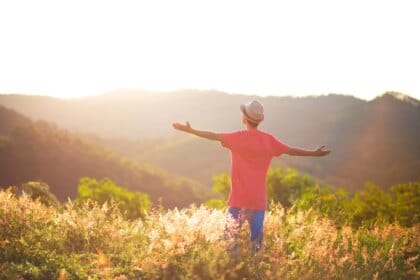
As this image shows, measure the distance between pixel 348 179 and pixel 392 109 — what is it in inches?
2066

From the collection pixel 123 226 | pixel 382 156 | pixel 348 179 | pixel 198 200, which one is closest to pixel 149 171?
pixel 198 200

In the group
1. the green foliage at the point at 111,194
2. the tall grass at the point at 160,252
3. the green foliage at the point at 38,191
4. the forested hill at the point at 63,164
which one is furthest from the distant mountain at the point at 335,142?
the tall grass at the point at 160,252

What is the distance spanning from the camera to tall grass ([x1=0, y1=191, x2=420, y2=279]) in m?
5.11

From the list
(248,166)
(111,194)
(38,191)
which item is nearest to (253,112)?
(248,166)

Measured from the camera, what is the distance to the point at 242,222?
19.1ft

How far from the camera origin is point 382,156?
124188 millimetres

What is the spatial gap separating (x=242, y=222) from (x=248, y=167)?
1.96 feet

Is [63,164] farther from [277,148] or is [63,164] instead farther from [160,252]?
[160,252]

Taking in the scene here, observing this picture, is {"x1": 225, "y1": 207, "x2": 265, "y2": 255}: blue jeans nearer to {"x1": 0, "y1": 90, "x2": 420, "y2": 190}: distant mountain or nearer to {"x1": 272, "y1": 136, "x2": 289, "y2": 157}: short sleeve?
{"x1": 272, "y1": 136, "x2": 289, "y2": 157}: short sleeve

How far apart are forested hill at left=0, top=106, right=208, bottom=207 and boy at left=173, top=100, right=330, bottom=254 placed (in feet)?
211

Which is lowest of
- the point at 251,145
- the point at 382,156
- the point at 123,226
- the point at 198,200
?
the point at 198,200

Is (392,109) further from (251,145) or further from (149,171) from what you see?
(251,145)

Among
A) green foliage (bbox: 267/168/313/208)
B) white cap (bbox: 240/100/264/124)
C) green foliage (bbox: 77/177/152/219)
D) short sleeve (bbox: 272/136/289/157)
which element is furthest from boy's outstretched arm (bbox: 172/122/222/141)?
green foliage (bbox: 77/177/152/219)

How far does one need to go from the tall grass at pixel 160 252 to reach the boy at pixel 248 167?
24 centimetres
